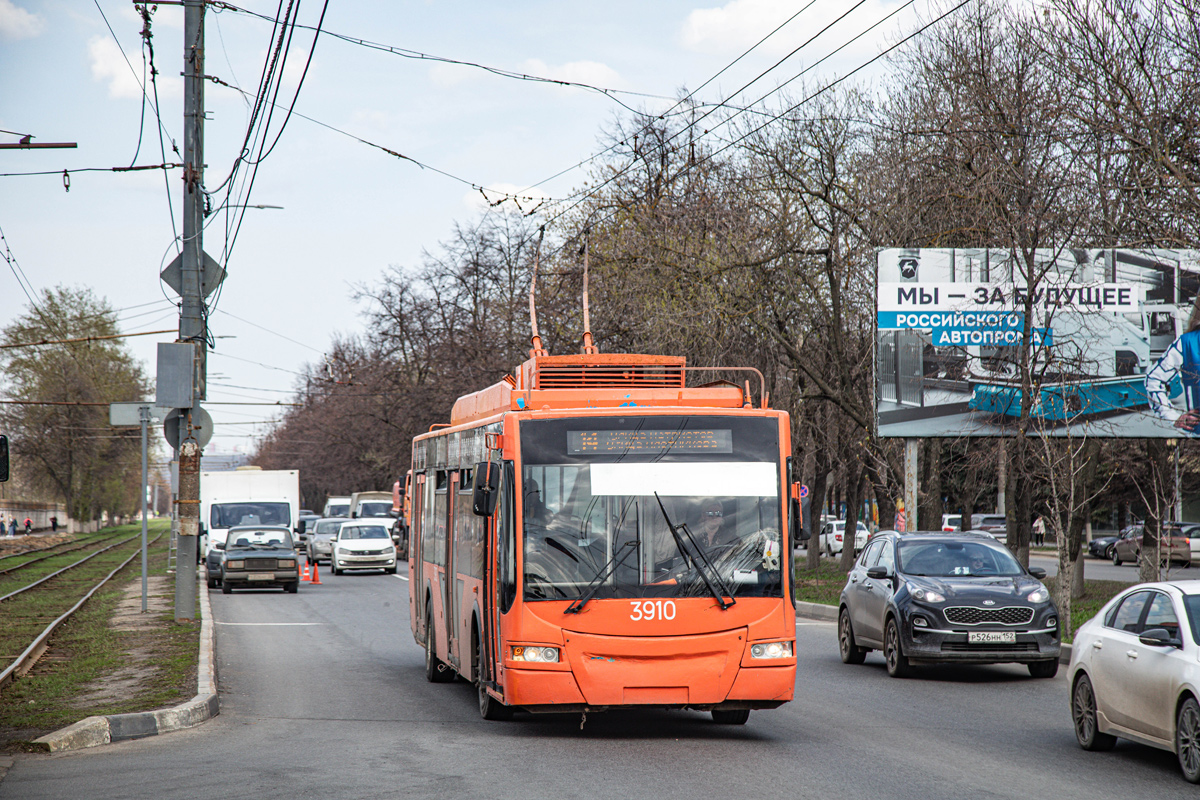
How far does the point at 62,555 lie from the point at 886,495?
3567cm

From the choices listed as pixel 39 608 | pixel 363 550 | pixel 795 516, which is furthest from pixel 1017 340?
pixel 363 550

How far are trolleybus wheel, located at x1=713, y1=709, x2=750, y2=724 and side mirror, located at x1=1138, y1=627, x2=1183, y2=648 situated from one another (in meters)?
3.19

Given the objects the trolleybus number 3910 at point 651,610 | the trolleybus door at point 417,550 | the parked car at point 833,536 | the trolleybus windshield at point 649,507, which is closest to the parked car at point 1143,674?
the trolleybus windshield at point 649,507

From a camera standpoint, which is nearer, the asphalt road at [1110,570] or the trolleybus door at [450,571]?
the trolleybus door at [450,571]

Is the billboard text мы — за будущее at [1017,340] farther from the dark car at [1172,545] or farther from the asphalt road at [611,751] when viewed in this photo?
the dark car at [1172,545]

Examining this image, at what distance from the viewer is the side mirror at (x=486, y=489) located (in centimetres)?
1011

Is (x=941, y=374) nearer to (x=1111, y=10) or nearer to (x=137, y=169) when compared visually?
(x=1111, y=10)

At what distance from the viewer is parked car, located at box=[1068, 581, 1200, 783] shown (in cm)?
858

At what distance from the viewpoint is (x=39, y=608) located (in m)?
24.9

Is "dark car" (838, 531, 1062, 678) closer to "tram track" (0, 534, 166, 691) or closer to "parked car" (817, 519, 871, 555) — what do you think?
"tram track" (0, 534, 166, 691)

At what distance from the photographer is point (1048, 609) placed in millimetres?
14539

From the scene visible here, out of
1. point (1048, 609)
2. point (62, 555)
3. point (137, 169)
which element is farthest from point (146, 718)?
point (62, 555)

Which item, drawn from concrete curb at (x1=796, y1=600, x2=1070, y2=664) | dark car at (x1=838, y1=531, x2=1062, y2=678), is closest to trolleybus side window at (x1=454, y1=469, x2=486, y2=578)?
dark car at (x1=838, y1=531, x2=1062, y2=678)

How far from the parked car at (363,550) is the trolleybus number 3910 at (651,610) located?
103 ft
